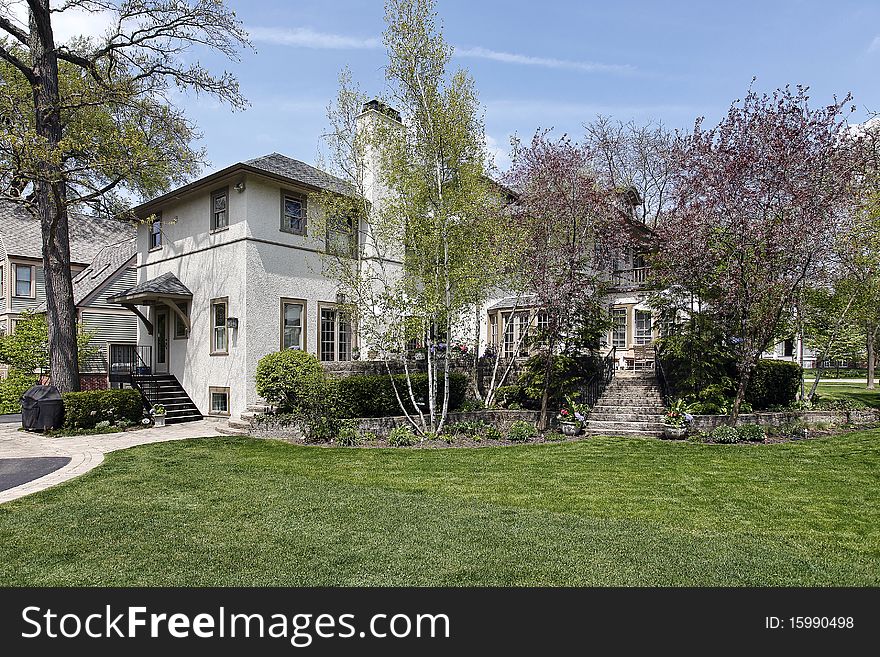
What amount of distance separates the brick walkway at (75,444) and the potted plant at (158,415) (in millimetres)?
427

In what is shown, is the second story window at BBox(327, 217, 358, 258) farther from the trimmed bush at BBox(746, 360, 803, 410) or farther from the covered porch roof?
the trimmed bush at BBox(746, 360, 803, 410)

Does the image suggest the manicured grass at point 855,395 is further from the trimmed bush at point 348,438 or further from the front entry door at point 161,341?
the front entry door at point 161,341

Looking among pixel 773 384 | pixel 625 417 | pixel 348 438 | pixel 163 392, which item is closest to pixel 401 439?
pixel 348 438

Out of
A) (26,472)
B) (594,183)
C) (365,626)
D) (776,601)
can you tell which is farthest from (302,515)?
(594,183)

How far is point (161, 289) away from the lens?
15195mm

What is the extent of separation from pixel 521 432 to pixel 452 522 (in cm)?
638

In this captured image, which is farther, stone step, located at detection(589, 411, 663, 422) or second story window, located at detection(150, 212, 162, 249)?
second story window, located at detection(150, 212, 162, 249)

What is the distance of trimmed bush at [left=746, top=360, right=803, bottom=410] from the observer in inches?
538

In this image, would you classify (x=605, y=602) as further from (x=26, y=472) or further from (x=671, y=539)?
(x=26, y=472)

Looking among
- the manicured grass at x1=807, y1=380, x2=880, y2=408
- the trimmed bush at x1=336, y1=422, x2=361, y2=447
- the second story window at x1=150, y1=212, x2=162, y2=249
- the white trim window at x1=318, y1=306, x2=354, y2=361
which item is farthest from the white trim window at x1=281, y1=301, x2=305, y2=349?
the manicured grass at x1=807, y1=380, x2=880, y2=408

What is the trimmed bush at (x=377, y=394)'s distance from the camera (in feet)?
39.0

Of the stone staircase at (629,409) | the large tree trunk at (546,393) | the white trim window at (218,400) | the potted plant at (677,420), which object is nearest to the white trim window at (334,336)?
the white trim window at (218,400)

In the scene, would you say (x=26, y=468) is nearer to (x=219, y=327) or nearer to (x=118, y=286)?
(x=219, y=327)

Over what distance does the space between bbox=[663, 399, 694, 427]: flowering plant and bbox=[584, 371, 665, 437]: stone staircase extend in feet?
1.05
